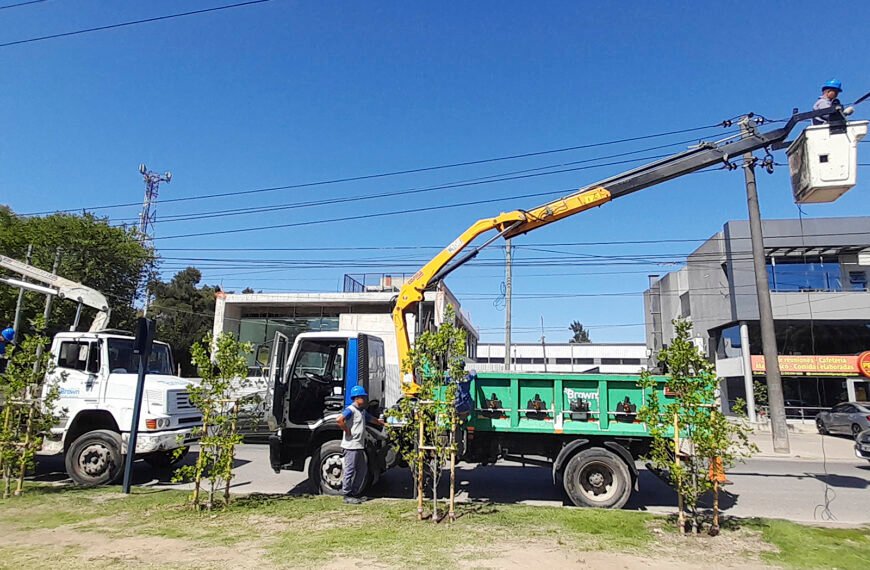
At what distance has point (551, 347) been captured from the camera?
73.1 metres

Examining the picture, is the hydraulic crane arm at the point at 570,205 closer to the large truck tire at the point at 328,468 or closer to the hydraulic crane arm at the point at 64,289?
the large truck tire at the point at 328,468

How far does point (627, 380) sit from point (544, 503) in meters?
2.43

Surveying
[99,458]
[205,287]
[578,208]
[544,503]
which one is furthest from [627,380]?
[205,287]

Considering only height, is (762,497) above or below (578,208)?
below

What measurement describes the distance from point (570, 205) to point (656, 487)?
565cm

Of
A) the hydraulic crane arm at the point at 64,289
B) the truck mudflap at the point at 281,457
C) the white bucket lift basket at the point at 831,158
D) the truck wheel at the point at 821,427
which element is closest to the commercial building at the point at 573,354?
the truck wheel at the point at 821,427

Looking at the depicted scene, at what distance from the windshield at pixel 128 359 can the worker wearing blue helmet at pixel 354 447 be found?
16.2 ft

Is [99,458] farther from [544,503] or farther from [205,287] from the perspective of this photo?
[205,287]

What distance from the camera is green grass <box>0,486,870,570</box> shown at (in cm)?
549

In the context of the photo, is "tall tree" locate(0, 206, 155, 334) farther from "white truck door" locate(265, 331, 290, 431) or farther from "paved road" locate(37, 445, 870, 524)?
"white truck door" locate(265, 331, 290, 431)

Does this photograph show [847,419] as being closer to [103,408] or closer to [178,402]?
[178,402]

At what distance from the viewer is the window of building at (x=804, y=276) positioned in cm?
2786

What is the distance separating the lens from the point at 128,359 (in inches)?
408

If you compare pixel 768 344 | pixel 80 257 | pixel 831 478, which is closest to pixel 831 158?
pixel 831 478
